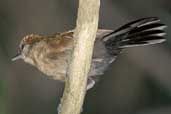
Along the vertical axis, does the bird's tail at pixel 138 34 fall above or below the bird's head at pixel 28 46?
above

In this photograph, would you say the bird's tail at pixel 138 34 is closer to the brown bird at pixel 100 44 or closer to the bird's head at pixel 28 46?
the brown bird at pixel 100 44

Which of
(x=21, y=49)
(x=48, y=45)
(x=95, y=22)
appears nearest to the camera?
(x=95, y=22)

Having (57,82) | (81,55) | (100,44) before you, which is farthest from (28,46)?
(57,82)

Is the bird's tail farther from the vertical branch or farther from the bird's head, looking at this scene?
the vertical branch

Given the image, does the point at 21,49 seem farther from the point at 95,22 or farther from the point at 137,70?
the point at 137,70

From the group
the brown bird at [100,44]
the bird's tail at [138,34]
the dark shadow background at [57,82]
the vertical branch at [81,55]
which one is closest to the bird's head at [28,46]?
the brown bird at [100,44]

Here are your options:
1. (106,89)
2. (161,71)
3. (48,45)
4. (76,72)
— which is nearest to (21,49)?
(48,45)

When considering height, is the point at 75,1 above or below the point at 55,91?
above
